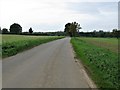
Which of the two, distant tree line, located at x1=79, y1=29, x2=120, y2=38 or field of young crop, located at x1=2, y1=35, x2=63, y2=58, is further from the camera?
distant tree line, located at x1=79, y1=29, x2=120, y2=38

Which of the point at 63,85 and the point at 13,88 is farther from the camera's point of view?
the point at 63,85

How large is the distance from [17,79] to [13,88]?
5.99 ft

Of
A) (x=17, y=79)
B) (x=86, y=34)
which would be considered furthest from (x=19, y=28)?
(x=17, y=79)

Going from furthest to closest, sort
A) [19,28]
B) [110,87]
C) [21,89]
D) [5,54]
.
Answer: [19,28], [5,54], [110,87], [21,89]

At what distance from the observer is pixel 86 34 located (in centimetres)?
17600

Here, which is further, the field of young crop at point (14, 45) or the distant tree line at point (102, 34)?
the distant tree line at point (102, 34)

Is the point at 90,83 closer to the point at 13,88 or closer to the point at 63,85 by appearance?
the point at 63,85

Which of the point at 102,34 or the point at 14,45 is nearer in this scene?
the point at 14,45

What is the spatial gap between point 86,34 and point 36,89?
16790cm

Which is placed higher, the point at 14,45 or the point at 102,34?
the point at 14,45

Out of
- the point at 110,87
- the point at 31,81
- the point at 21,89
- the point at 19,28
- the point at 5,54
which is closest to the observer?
the point at 21,89

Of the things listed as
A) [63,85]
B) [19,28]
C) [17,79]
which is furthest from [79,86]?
[19,28]

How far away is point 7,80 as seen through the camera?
35.7ft

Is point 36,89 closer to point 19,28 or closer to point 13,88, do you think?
point 13,88
